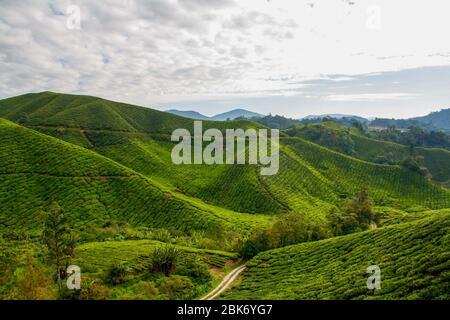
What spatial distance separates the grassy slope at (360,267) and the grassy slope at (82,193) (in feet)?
104

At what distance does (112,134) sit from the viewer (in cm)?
16000

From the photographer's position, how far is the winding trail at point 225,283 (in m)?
37.4

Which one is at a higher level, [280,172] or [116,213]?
[280,172]

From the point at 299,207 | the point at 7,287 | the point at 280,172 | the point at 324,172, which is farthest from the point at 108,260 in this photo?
the point at 324,172

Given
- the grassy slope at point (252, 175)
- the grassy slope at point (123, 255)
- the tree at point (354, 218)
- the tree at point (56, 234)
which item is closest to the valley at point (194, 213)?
the grassy slope at point (123, 255)

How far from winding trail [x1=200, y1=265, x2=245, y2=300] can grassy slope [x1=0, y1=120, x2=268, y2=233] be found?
88.0 ft

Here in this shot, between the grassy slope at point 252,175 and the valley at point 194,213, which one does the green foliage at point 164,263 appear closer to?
the valley at point 194,213

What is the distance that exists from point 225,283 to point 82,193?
2410 inches

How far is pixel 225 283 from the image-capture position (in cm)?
4300

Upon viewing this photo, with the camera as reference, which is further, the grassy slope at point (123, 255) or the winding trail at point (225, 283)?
the grassy slope at point (123, 255)

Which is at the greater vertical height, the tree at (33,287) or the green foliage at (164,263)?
the tree at (33,287)

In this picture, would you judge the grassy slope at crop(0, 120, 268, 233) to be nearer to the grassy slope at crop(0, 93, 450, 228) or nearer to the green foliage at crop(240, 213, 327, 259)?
the grassy slope at crop(0, 93, 450, 228)

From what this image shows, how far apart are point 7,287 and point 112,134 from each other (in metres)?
136

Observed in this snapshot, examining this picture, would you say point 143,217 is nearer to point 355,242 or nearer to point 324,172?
point 355,242
